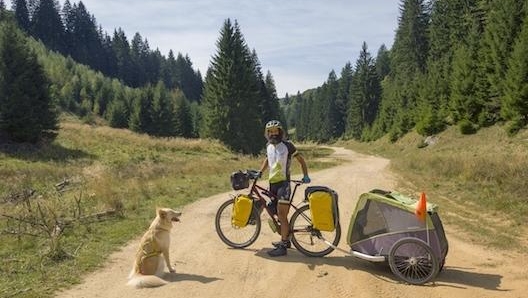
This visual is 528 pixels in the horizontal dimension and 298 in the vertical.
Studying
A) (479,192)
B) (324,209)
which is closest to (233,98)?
(479,192)

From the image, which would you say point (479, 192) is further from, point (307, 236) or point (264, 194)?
point (264, 194)

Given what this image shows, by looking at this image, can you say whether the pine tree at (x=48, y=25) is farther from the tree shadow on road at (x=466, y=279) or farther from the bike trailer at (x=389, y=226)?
the tree shadow on road at (x=466, y=279)

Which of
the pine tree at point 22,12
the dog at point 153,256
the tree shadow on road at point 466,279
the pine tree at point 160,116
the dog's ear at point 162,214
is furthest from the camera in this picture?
the pine tree at point 22,12

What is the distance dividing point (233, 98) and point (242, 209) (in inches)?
1596

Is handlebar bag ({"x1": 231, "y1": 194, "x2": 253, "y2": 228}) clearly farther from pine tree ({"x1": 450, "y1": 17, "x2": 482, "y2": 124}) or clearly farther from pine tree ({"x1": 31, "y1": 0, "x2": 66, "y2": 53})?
pine tree ({"x1": 31, "y1": 0, "x2": 66, "y2": 53})

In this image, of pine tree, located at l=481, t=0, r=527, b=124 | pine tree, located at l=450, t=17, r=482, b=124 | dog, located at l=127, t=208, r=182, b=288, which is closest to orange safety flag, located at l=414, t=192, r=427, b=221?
dog, located at l=127, t=208, r=182, b=288

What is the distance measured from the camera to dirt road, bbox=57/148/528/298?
694 centimetres

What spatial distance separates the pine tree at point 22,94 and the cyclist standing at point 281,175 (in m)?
34.2

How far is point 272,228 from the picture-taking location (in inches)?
363

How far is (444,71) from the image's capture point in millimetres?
52875

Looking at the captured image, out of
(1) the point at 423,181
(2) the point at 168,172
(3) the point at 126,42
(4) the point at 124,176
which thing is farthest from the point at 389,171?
(3) the point at 126,42

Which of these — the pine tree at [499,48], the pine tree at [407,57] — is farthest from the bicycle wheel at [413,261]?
the pine tree at [407,57]

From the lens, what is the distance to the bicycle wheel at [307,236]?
28.9ft

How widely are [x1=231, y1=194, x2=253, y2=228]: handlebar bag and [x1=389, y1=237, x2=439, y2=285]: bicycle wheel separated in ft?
9.77
